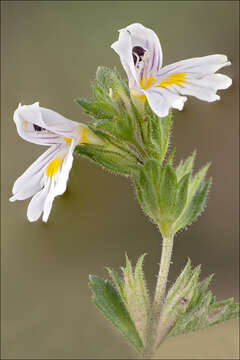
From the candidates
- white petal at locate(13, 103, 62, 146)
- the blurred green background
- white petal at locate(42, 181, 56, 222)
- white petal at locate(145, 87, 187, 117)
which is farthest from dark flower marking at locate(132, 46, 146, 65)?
the blurred green background

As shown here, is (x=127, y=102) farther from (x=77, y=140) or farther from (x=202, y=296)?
(x=202, y=296)

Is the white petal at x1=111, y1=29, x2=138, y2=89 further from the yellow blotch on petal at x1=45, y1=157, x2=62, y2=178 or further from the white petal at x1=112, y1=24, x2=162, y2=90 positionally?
the yellow blotch on petal at x1=45, y1=157, x2=62, y2=178

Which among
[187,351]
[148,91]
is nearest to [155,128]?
[148,91]

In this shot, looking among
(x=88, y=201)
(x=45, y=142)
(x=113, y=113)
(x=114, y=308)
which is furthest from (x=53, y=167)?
(x=88, y=201)

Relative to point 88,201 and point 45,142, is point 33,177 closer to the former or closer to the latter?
point 45,142

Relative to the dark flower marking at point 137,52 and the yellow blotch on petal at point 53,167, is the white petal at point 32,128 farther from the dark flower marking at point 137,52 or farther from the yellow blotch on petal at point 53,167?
the dark flower marking at point 137,52

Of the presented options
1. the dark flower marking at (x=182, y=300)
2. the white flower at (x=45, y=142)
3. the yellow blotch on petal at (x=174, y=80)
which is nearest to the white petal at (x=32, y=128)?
the white flower at (x=45, y=142)
